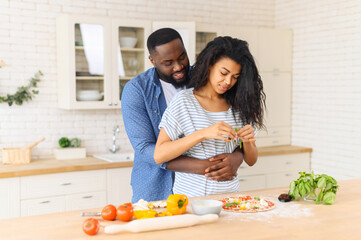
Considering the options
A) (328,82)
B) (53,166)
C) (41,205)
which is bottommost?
(41,205)

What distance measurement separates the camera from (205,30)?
4.99 m

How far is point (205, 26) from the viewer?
4.99m

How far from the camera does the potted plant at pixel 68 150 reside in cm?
444

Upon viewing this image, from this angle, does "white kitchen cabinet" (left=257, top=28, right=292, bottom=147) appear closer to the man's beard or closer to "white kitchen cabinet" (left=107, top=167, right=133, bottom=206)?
"white kitchen cabinet" (left=107, top=167, right=133, bottom=206)

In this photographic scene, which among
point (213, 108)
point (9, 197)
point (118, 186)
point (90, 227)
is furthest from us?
point (118, 186)

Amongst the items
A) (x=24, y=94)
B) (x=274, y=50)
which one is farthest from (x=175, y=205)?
(x=274, y=50)

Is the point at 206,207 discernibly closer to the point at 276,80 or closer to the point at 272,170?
the point at 272,170

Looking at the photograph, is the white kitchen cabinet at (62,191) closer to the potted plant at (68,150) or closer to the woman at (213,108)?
the potted plant at (68,150)

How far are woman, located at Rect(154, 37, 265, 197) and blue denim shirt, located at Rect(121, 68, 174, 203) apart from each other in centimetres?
21

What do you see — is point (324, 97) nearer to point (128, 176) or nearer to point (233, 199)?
point (128, 176)

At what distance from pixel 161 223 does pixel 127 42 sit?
3033 mm

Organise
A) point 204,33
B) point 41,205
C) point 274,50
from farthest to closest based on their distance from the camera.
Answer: point 274,50 → point 204,33 → point 41,205

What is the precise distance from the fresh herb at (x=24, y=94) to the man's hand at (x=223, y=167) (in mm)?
2662

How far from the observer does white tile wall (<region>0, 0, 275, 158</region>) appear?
435 cm
